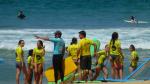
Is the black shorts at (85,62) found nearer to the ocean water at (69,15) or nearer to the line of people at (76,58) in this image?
the line of people at (76,58)

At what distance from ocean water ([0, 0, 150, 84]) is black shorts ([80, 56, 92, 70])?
2.99 meters

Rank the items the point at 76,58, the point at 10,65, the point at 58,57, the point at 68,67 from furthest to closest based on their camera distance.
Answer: the point at 10,65 → the point at 76,58 → the point at 58,57 → the point at 68,67

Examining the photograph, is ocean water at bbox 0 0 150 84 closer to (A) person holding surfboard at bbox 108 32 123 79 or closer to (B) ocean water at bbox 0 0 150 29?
(B) ocean water at bbox 0 0 150 29

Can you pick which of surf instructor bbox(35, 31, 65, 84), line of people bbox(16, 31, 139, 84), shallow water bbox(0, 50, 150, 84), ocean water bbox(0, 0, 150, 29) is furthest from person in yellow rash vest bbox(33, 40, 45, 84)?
ocean water bbox(0, 0, 150, 29)

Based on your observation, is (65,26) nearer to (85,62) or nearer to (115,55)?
(115,55)

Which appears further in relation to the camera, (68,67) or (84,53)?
(84,53)

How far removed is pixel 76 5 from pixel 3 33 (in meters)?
33.3

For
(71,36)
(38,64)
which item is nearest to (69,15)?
(71,36)

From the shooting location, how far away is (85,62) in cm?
1636

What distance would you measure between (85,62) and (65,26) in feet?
93.5

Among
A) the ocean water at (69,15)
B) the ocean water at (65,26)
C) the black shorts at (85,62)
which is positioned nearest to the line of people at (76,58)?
the black shorts at (85,62)

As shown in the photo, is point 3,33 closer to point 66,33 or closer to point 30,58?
point 66,33

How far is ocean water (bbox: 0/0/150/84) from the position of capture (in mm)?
28953

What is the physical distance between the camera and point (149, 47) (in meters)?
30.5
